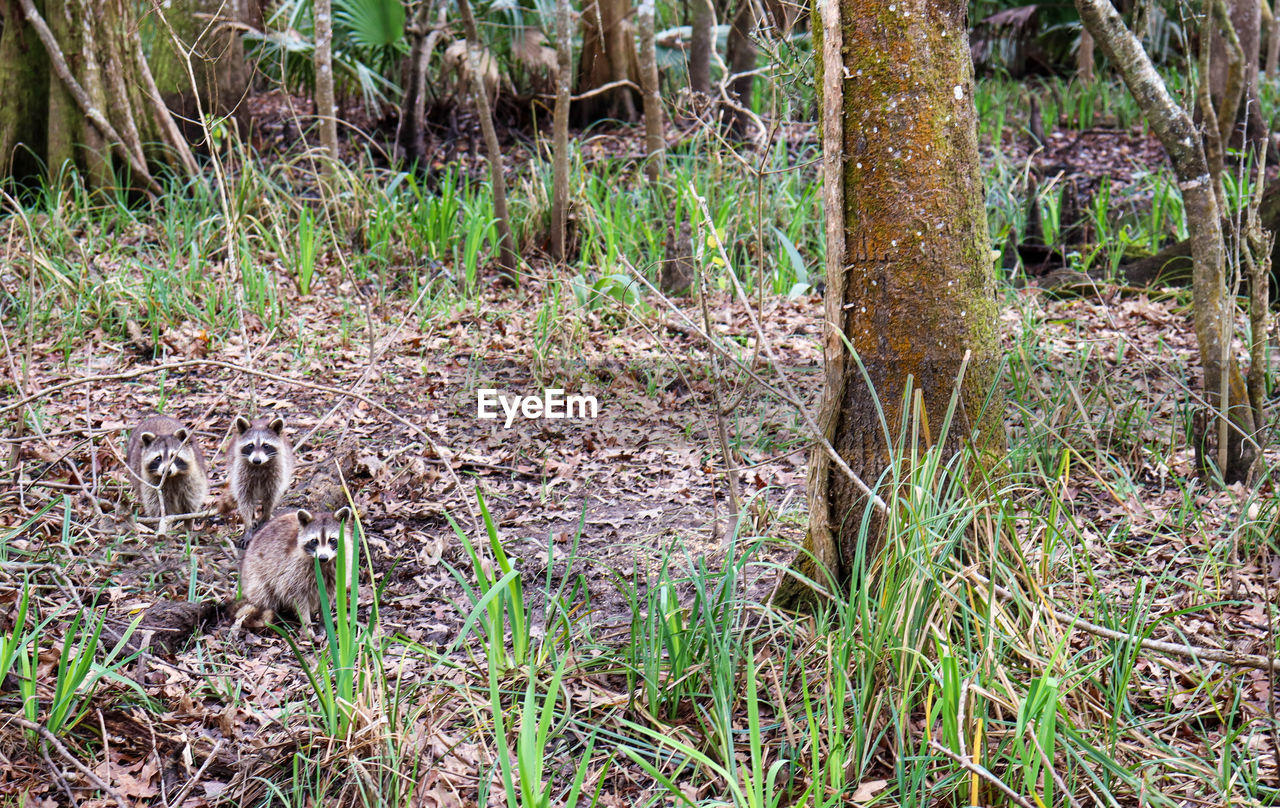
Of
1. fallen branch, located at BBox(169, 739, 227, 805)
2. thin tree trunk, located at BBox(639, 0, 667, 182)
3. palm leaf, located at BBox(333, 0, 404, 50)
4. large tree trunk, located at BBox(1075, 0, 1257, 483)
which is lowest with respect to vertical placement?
fallen branch, located at BBox(169, 739, 227, 805)

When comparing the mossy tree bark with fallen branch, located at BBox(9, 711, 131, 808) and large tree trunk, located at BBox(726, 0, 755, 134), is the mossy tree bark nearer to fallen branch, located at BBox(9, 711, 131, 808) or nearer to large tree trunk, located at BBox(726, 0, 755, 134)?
large tree trunk, located at BBox(726, 0, 755, 134)

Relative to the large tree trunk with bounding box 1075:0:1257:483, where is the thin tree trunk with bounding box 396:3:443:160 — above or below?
above

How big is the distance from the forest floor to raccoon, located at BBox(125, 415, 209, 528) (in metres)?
0.15

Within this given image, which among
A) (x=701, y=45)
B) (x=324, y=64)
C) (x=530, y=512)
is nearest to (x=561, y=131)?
(x=324, y=64)

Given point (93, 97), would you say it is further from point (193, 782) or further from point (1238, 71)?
point (1238, 71)

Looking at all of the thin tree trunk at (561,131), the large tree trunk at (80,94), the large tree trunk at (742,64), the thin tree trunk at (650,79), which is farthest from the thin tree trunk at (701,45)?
the large tree trunk at (80,94)

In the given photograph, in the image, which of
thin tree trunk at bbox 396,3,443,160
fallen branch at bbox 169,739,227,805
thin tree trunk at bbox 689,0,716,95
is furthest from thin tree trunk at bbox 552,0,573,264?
fallen branch at bbox 169,739,227,805

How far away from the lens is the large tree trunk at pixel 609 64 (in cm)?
1134

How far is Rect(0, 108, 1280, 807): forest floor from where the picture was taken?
2.91 metres

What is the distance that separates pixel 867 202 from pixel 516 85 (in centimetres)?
977

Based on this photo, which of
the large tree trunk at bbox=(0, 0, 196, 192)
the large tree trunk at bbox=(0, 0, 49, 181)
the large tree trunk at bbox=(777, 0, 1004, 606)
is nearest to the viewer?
the large tree trunk at bbox=(777, 0, 1004, 606)

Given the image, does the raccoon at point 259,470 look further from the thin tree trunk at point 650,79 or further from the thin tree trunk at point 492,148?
the thin tree trunk at point 650,79

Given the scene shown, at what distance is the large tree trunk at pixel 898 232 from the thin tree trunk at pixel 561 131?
4.63 m

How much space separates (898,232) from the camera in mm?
3162
